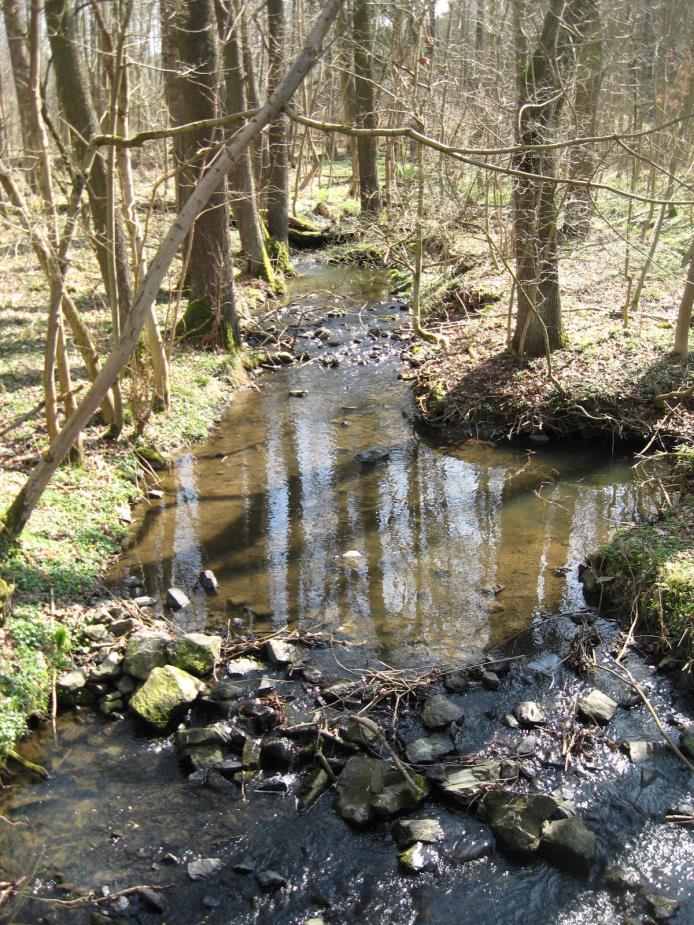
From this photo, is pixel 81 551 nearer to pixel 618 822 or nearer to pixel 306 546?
pixel 306 546

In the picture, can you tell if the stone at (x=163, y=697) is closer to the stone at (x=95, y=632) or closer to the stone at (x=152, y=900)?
the stone at (x=95, y=632)

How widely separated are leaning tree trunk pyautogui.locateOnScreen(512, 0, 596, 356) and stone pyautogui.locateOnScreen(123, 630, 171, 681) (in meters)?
6.47

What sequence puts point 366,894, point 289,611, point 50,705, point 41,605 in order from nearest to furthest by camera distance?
point 366,894, point 50,705, point 41,605, point 289,611

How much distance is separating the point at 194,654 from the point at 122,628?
0.81 meters

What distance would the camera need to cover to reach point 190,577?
786 cm

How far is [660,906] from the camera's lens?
4.47 meters

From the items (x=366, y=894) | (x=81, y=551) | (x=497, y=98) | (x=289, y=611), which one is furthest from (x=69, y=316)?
(x=497, y=98)

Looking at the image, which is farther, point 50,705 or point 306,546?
point 306,546

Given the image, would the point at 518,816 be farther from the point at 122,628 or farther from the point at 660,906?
the point at 122,628

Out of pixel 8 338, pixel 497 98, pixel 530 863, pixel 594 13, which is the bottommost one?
pixel 530 863

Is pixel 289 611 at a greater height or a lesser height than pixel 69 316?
lesser

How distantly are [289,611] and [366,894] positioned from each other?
306cm

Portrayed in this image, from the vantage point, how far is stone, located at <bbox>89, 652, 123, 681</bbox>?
6.27 metres

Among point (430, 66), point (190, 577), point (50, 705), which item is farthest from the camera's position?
point (430, 66)
